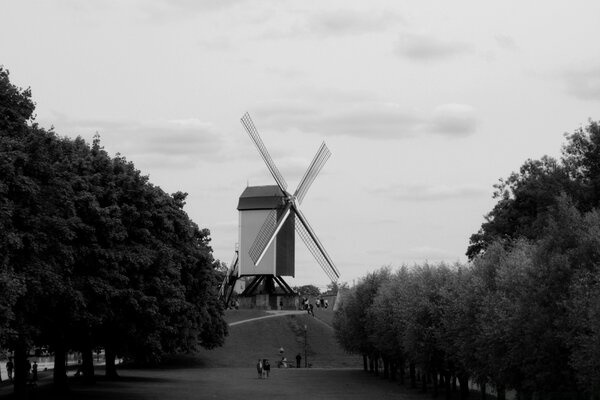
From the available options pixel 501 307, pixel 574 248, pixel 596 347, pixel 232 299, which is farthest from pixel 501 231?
pixel 232 299

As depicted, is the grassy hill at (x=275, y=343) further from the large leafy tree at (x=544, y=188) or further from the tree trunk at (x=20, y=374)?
the tree trunk at (x=20, y=374)

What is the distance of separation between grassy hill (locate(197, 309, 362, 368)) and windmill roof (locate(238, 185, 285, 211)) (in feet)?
48.8

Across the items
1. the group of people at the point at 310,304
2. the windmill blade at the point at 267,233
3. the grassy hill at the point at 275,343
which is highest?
the windmill blade at the point at 267,233

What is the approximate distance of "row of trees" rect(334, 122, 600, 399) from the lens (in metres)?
37.2

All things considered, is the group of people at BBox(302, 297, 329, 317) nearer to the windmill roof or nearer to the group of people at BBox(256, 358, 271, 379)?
Result: the windmill roof

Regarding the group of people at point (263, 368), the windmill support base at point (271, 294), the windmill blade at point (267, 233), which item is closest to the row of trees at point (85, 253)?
the group of people at point (263, 368)

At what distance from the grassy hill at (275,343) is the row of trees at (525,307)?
33.5 meters

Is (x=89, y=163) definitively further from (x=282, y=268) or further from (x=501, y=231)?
(x=282, y=268)

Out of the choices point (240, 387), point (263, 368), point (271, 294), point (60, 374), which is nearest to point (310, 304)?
point (271, 294)

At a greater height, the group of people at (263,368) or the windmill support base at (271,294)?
the windmill support base at (271,294)

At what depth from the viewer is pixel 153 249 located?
188 feet

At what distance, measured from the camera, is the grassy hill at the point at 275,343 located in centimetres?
11419

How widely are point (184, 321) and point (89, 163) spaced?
13.3m

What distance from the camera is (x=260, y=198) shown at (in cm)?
13625
